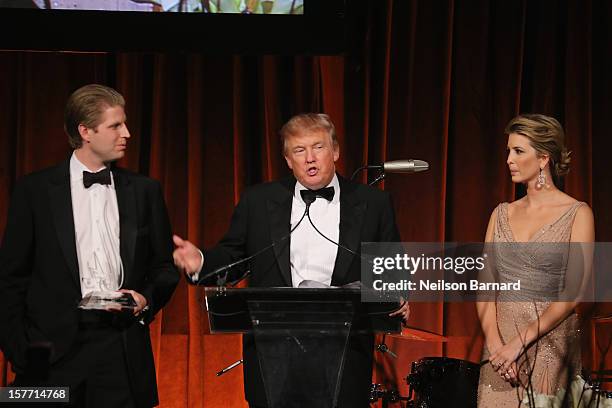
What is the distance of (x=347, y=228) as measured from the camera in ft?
10.8

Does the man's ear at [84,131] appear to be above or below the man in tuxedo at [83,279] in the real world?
above

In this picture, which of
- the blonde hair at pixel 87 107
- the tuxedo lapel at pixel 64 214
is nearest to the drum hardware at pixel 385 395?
the tuxedo lapel at pixel 64 214

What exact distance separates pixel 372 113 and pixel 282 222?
1.99 meters

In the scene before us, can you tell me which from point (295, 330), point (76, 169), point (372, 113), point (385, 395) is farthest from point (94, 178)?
point (372, 113)

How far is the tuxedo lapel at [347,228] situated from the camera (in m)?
3.21

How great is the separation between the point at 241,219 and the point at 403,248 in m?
0.60

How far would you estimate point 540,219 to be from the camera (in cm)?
354

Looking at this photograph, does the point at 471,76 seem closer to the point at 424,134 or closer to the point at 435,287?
the point at 424,134

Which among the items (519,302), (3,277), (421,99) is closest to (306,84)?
(421,99)

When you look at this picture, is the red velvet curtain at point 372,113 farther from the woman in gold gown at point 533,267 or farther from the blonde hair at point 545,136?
the blonde hair at point 545,136

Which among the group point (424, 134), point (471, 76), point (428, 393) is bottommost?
point (428, 393)

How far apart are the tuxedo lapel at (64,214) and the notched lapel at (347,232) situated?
2.93ft

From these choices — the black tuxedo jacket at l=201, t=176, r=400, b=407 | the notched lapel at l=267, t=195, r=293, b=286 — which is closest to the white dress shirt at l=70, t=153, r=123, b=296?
the black tuxedo jacket at l=201, t=176, r=400, b=407

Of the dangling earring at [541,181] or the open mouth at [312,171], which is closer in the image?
the open mouth at [312,171]
